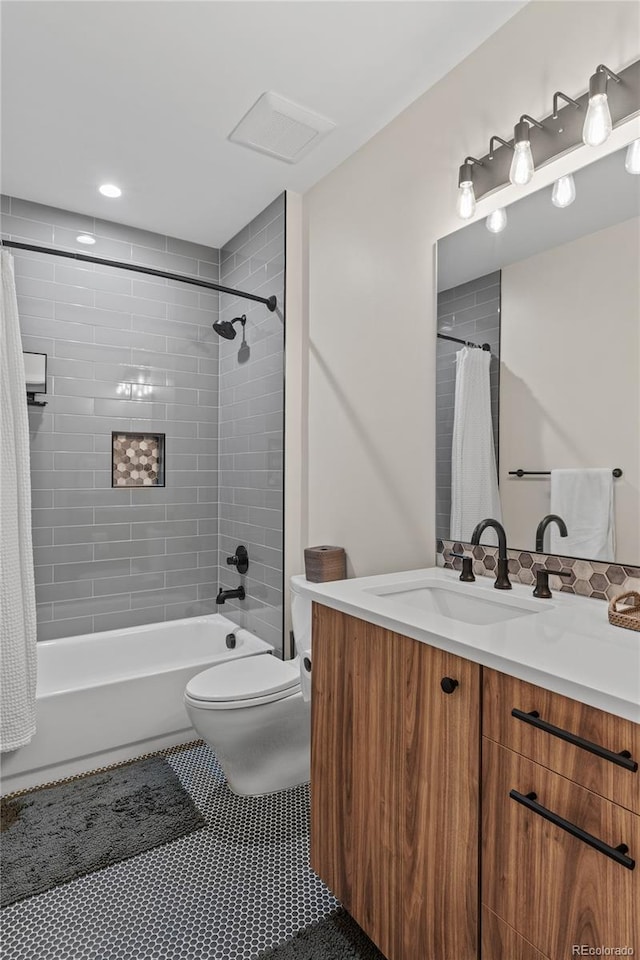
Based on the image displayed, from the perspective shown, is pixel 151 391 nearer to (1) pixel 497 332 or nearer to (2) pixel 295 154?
(2) pixel 295 154

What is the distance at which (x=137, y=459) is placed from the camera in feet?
10.2

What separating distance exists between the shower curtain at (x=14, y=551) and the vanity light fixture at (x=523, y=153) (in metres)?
2.03

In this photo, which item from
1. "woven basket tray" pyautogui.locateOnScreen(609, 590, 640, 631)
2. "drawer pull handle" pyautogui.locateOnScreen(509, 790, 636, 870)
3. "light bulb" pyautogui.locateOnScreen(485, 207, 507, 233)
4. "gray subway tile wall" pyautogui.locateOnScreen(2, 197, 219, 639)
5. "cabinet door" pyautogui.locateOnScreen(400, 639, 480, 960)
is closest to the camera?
"drawer pull handle" pyautogui.locateOnScreen(509, 790, 636, 870)

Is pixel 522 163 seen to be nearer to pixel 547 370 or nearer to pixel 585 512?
pixel 547 370

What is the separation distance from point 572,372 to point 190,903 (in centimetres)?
193

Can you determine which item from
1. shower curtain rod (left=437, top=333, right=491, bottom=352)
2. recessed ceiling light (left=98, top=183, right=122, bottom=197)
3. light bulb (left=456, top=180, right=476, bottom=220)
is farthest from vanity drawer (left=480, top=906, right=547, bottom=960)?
recessed ceiling light (left=98, top=183, right=122, bottom=197)

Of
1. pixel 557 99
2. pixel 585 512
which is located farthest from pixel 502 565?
pixel 557 99

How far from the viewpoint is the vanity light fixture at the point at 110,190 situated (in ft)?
8.47

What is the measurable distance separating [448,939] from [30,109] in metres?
2.92

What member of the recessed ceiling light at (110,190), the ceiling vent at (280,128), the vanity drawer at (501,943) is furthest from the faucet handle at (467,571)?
the recessed ceiling light at (110,190)

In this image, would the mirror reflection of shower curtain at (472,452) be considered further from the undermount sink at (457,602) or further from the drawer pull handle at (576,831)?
the drawer pull handle at (576,831)

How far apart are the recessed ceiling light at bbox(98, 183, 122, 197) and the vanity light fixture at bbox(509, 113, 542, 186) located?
1.97m

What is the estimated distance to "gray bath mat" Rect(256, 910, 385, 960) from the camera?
55.6 inches

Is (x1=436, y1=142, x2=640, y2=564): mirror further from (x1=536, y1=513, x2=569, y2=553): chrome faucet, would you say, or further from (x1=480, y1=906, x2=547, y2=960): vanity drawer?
(x1=480, y1=906, x2=547, y2=960): vanity drawer
